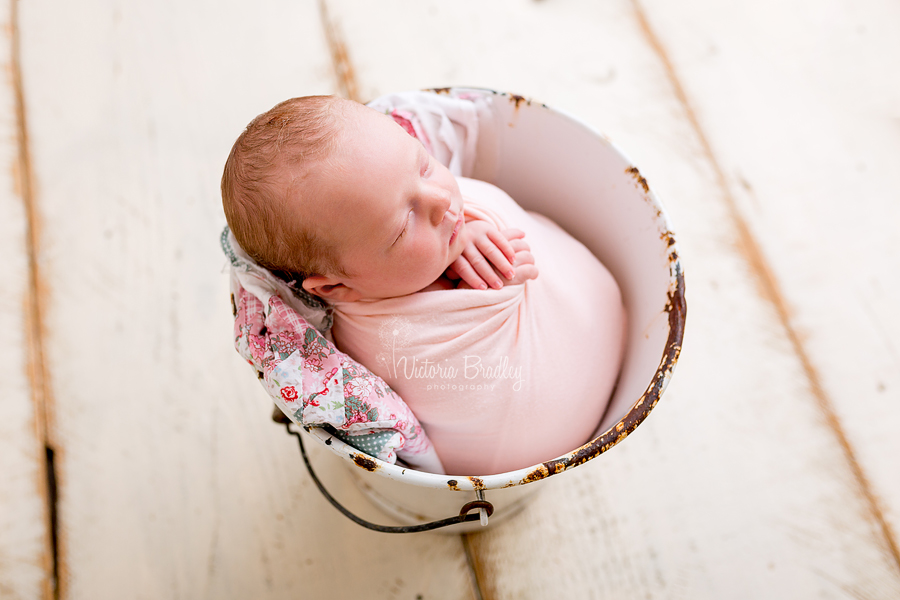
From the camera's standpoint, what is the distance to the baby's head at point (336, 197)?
520 mm

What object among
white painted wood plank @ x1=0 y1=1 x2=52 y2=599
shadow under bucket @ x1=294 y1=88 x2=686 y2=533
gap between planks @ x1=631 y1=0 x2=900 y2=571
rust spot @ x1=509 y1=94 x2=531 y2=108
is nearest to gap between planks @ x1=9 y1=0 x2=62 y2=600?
white painted wood plank @ x1=0 y1=1 x2=52 y2=599

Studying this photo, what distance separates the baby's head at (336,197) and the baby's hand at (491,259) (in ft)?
0.17

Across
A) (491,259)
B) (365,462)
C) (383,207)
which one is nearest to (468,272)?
(491,259)

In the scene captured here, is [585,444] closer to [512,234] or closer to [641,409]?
[641,409]

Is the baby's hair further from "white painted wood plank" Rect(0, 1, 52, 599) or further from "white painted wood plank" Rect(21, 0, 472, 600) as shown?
"white painted wood plank" Rect(0, 1, 52, 599)

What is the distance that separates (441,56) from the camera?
105cm

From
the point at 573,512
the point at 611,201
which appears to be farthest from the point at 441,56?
the point at 573,512

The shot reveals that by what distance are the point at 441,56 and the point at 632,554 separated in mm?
841

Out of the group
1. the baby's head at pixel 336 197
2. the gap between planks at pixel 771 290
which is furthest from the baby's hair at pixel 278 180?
the gap between planks at pixel 771 290

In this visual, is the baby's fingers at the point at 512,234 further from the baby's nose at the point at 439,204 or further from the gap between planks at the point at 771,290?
the gap between planks at the point at 771,290

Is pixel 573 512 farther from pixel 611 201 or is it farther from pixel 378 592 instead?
pixel 611 201

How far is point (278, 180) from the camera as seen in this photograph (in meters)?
0.52

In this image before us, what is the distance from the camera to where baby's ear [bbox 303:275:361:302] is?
22.9 inches

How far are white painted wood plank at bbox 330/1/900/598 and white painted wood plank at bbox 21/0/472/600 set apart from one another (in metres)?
0.16
